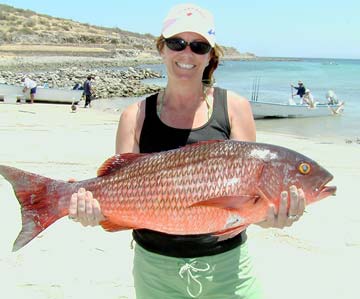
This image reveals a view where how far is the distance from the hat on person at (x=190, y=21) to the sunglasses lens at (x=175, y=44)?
34mm

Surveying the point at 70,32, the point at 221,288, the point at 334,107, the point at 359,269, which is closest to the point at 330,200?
the point at 359,269

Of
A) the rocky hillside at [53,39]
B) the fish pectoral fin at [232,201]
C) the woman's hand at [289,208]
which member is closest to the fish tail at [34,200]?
the fish pectoral fin at [232,201]

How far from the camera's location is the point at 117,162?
267 centimetres

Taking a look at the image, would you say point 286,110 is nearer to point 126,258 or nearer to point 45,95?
point 45,95

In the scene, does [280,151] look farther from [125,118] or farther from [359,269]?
[359,269]

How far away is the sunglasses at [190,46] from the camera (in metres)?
2.77

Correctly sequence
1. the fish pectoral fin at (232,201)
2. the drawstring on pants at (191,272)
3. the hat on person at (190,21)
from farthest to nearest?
the hat on person at (190,21), the drawstring on pants at (191,272), the fish pectoral fin at (232,201)

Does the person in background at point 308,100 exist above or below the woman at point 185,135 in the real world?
below

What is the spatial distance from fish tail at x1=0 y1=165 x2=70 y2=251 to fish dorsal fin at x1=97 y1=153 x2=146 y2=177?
8.5 inches

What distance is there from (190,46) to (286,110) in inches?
873

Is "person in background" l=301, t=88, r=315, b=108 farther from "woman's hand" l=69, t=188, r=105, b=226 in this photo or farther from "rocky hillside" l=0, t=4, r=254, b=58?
"rocky hillside" l=0, t=4, r=254, b=58

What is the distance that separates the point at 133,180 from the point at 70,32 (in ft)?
374

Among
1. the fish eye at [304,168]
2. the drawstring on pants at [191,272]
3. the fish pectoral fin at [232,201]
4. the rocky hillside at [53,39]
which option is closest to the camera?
the fish pectoral fin at [232,201]

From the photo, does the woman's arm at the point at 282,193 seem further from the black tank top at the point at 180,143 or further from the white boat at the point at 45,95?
the white boat at the point at 45,95
